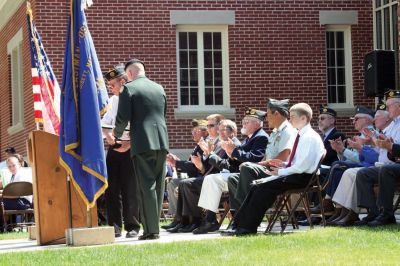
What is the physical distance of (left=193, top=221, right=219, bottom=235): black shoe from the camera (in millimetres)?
12765

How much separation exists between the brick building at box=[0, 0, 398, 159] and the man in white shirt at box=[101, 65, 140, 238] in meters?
8.92

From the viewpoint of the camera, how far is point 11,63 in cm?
2606

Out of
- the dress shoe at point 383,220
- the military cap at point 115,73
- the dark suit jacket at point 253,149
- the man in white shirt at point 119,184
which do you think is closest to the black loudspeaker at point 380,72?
the dark suit jacket at point 253,149

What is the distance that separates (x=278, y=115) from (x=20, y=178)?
6806mm

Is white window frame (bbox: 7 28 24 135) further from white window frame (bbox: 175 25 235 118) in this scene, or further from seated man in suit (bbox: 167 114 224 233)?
seated man in suit (bbox: 167 114 224 233)

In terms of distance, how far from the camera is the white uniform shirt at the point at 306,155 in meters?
11.4

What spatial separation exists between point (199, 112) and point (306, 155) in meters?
10.3

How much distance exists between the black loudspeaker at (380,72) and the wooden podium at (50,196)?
6867 millimetres

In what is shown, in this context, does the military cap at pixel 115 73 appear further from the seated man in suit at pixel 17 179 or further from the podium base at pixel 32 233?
the seated man in suit at pixel 17 179

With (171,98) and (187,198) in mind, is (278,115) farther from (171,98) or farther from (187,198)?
(171,98)

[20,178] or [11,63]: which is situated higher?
[11,63]

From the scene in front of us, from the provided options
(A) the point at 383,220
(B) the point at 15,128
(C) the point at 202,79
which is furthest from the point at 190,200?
(B) the point at 15,128

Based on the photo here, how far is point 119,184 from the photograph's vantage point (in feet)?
40.8

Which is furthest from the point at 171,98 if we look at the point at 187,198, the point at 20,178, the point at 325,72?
the point at 187,198
